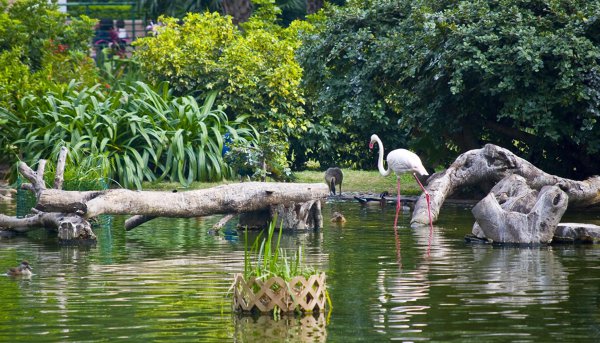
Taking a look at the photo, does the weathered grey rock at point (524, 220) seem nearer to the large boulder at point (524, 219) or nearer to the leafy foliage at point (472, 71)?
the large boulder at point (524, 219)

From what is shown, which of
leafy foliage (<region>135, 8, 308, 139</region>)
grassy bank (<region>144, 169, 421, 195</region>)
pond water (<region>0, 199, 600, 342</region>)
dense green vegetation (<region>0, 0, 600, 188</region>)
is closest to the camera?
pond water (<region>0, 199, 600, 342</region>)

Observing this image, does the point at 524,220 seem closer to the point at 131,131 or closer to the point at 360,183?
the point at 360,183

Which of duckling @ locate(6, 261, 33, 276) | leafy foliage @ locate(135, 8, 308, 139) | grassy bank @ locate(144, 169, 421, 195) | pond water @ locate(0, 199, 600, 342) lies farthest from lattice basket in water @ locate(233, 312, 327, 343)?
leafy foliage @ locate(135, 8, 308, 139)

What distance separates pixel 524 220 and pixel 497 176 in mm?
3649

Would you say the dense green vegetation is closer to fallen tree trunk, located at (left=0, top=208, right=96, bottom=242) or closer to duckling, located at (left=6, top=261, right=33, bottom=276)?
fallen tree trunk, located at (left=0, top=208, right=96, bottom=242)

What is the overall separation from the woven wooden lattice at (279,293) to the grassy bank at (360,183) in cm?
1293

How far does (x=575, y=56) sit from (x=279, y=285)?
10431 millimetres

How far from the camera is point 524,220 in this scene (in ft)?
49.5

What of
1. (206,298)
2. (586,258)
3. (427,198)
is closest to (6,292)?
(206,298)

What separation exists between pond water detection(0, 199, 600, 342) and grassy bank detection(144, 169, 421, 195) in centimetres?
613

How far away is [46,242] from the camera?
51.2ft

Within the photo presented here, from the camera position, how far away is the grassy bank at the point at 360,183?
23.2 metres

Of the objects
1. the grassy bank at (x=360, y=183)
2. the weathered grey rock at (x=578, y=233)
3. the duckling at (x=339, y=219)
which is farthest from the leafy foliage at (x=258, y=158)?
the weathered grey rock at (x=578, y=233)

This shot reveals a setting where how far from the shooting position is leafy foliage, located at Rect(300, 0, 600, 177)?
19.1 m
